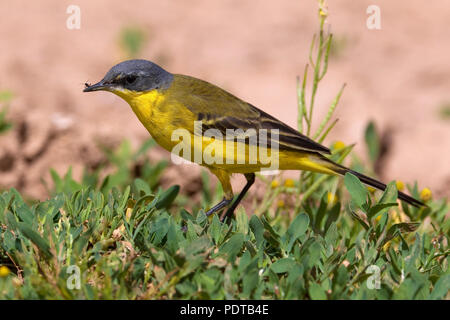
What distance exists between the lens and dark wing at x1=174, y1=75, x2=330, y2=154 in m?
4.66

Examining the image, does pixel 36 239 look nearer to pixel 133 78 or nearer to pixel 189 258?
pixel 189 258

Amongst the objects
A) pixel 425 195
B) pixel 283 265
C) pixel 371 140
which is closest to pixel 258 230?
pixel 283 265

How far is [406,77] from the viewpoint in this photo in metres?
7.88

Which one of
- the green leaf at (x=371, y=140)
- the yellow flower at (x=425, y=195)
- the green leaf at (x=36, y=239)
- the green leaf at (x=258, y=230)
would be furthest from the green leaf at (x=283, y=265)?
the green leaf at (x=371, y=140)

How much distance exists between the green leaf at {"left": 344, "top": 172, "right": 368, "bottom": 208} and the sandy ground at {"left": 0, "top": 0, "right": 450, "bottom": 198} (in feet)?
8.97

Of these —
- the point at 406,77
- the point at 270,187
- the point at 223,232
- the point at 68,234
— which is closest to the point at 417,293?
the point at 223,232

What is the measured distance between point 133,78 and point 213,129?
2.09ft

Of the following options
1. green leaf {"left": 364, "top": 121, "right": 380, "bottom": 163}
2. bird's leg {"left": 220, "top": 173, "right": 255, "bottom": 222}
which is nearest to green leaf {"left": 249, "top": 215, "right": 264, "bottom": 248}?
bird's leg {"left": 220, "top": 173, "right": 255, "bottom": 222}

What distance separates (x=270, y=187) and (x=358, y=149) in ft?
8.22

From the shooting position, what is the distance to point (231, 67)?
7965 mm

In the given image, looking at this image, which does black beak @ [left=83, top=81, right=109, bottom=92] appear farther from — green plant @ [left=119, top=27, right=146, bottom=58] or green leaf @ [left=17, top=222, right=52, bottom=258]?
green plant @ [left=119, top=27, right=146, bottom=58]

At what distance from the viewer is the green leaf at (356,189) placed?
11.7ft

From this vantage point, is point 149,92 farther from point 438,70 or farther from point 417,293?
point 438,70

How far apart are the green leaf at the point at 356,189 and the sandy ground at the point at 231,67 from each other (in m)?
2.73
